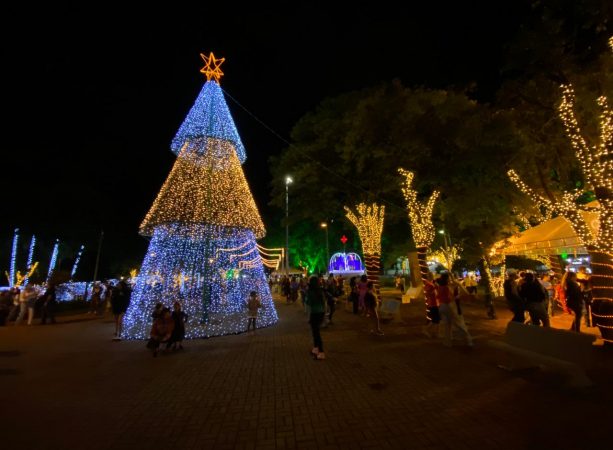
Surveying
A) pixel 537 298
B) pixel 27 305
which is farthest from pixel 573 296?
pixel 27 305

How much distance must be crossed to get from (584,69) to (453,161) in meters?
4.29

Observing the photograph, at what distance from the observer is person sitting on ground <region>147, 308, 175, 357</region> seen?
26.6 ft

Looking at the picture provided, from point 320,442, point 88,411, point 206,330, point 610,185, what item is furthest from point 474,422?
point 206,330

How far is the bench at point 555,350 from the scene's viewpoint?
5.01m

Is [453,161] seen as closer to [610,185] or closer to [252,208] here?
[610,185]

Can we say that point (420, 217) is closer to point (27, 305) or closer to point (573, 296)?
point (573, 296)

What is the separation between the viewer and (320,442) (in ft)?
→ 12.1

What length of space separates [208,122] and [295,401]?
1031 centimetres

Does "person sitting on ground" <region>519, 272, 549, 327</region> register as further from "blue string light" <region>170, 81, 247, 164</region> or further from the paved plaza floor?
"blue string light" <region>170, 81, 247, 164</region>

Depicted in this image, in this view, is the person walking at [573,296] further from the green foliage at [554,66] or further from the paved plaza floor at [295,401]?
the green foliage at [554,66]

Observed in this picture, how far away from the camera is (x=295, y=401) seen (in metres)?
4.86

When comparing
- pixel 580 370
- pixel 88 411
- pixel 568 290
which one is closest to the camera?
pixel 88 411

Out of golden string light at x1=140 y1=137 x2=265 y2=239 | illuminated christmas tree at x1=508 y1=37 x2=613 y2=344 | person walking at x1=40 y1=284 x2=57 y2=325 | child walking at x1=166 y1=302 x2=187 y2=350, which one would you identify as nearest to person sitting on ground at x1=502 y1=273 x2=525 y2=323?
illuminated christmas tree at x1=508 y1=37 x2=613 y2=344

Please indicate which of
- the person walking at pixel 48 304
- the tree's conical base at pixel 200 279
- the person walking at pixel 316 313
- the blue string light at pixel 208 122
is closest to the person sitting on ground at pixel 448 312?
the person walking at pixel 316 313
